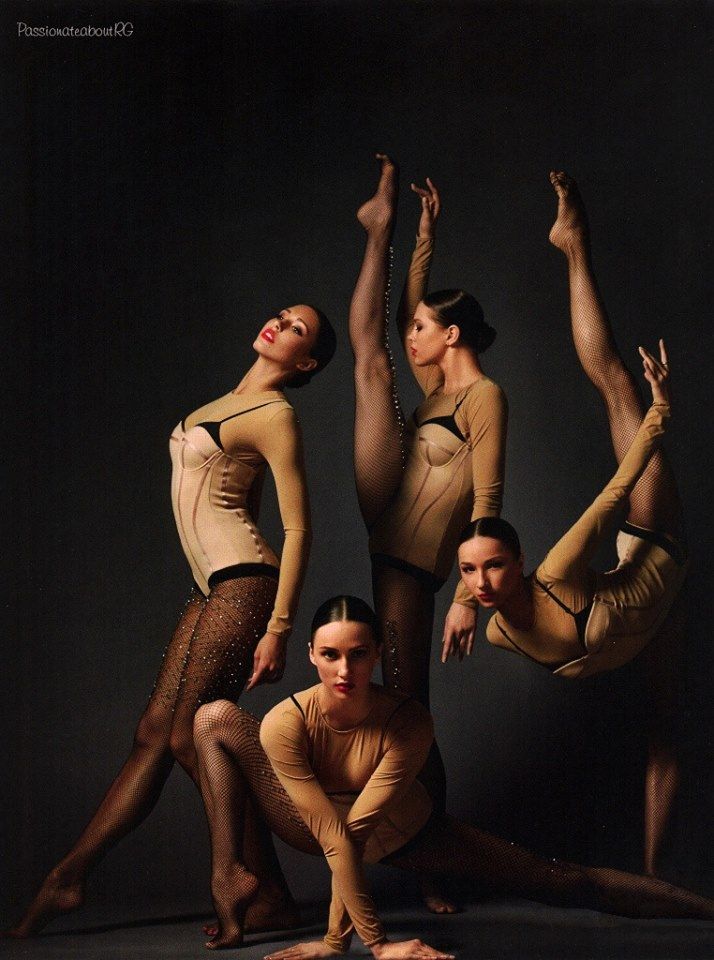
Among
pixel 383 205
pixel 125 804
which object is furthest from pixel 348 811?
pixel 383 205

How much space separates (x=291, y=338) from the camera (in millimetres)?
3791

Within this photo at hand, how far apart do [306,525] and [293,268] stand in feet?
2.78

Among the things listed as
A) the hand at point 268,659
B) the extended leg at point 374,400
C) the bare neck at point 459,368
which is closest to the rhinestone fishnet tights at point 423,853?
the hand at point 268,659

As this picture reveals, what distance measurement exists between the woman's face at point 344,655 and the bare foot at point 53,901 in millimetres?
1018

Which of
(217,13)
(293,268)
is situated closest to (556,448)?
(293,268)

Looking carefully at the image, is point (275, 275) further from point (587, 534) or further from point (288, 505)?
point (587, 534)

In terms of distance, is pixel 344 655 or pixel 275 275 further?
pixel 275 275

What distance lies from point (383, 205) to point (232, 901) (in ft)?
6.76

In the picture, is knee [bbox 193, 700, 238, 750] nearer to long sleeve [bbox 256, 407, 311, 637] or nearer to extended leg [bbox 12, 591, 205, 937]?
extended leg [bbox 12, 591, 205, 937]

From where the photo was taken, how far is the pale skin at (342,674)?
3384 mm

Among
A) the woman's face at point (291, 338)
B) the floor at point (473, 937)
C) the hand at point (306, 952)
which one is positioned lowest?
the floor at point (473, 937)

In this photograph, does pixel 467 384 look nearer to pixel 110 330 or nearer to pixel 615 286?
pixel 615 286

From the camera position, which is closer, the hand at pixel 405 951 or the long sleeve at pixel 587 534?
the hand at pixel 405 951

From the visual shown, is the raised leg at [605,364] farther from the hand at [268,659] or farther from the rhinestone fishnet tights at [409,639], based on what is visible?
the hand at [268,659]
